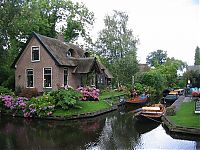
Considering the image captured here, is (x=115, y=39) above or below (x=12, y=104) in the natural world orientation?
above

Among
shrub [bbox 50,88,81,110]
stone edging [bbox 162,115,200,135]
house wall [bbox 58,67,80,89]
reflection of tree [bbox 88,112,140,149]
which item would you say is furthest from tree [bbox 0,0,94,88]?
stone edging [bbox 162,115,200,135]

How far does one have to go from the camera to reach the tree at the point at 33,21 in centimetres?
3217

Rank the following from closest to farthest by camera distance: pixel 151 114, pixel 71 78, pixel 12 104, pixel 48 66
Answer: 1. pixel 151 114
2. pixel 12 104
3. pixel 48 66
4. pixel 71 78

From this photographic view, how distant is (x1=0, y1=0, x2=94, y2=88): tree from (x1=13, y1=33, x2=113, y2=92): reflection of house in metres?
2.85

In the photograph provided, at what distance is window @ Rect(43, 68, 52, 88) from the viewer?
1313 inches

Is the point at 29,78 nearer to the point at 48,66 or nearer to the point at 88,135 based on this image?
the point at 48,66

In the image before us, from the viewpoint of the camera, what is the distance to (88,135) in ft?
58.7

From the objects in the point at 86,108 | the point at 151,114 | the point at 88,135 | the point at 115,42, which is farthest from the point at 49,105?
the point at 115,42

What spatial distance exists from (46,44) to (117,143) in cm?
2068

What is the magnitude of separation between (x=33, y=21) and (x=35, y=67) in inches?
337

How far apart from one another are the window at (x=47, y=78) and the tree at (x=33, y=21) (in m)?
5.51

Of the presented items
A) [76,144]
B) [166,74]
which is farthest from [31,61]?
[166,74]

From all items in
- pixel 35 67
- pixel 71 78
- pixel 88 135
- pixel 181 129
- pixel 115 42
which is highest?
pixel 115 42

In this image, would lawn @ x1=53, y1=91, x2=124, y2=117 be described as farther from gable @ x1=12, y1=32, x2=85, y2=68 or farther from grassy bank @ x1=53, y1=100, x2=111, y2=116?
gable @ x1=12, y1=32, x2=85, y2=68
